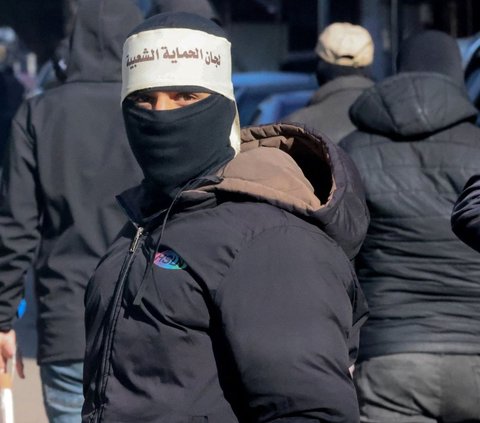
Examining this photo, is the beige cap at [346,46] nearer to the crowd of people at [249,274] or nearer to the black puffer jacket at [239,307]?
the crowd of people at [249,274]

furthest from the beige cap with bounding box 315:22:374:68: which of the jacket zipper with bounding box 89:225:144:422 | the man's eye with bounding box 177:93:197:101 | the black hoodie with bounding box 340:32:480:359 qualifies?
the jacket zipper with bounding box 89:225:144:422

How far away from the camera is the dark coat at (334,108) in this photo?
5.14 m

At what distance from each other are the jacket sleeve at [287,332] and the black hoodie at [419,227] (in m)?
1.74

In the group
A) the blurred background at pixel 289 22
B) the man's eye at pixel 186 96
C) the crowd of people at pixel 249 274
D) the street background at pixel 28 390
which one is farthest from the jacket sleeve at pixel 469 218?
the street background at pixel 28 390

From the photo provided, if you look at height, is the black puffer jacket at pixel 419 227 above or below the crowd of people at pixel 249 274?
below

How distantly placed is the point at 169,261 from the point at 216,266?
0.38 feet

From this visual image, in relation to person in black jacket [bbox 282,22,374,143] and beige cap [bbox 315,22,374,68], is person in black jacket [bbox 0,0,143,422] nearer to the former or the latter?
person in black jacket [bbox 282,22,374,143]

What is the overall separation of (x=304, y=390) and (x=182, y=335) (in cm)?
26

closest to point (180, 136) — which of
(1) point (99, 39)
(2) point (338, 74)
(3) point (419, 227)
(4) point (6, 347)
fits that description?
(3) point (419, 227)

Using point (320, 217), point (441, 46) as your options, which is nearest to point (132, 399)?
point (320, 217)

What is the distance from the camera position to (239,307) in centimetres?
213

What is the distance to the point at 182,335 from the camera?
2191 millimetres

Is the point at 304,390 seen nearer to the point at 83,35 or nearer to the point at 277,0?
the point at 83,35

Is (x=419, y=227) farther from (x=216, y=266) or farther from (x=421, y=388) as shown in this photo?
(x=216, y=266)
